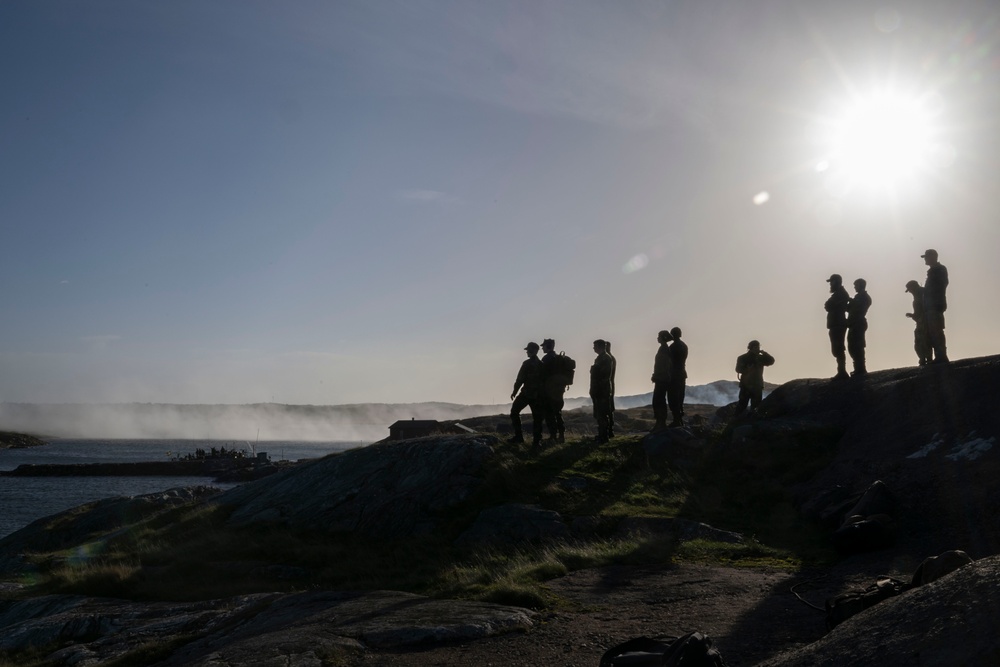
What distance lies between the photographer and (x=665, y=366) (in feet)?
60.6

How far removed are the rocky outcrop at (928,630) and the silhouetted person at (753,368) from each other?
14743 mm

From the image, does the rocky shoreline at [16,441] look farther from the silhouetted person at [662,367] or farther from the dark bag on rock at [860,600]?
the dark bag on rock at [860,600]

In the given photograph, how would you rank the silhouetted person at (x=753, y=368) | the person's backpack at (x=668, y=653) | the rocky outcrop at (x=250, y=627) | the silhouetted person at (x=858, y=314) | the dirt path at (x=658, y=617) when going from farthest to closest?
the silhouetted person at (x=753, y=368) → the silhouetted person at (x=858, y=314) → the rocky outcrop at (x=250, y=627) → the dirt path at (x=658, y=617) → the person's backpack at (x=668, y=653)

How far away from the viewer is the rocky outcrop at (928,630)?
13.3 ft

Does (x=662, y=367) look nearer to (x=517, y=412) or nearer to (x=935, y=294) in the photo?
(x=517, y=412)

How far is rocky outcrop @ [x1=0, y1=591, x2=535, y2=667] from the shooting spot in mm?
7637

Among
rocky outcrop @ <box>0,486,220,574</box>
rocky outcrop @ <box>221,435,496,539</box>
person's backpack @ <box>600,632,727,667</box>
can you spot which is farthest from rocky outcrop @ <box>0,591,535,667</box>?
rocky outcrop @ <box>0,486,220,574</box>

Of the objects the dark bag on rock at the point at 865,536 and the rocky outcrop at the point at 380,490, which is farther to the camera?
the rocky outcrop at the point at 380,490

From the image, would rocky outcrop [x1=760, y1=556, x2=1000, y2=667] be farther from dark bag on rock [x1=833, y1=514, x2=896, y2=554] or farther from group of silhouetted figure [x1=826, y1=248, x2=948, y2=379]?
group of silhouetted figure [x1=826, y1=248, x2=948, y2=379]

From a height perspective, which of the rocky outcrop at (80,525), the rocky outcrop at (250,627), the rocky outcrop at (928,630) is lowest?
the rocky outcrop at (80,525)

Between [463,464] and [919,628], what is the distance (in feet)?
40.4

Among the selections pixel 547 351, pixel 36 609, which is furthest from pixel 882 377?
pixel 36 609

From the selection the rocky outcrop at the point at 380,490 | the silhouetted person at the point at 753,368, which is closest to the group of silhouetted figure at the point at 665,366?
the silhouetted person at the point at 753,368

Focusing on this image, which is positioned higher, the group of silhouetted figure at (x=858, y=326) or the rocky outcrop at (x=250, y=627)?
the group of silhouetted figure at (x=858, y=326)
